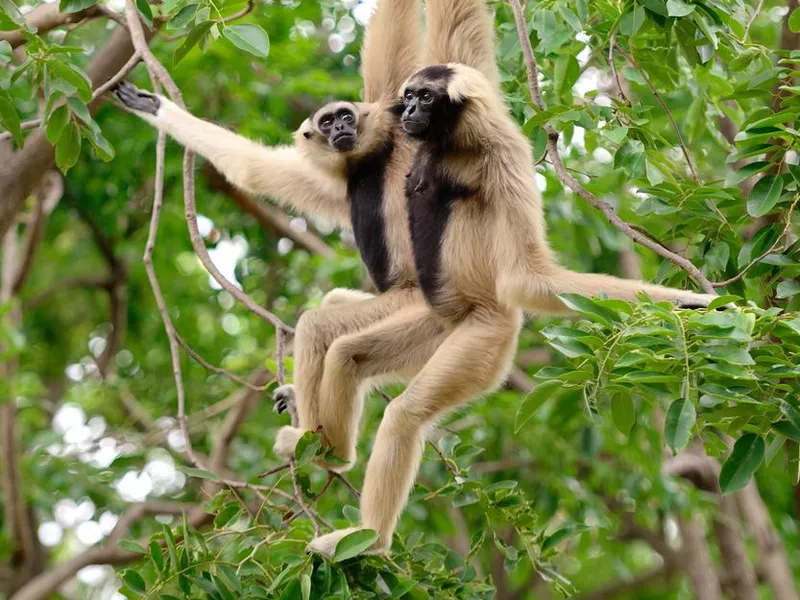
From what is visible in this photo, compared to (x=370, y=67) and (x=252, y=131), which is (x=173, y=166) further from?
(x=370, y=67)

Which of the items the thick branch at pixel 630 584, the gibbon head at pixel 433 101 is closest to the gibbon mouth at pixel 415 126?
the gibbon head at pixel 433 101

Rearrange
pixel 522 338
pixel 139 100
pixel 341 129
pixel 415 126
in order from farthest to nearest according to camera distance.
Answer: pixel 522 338 < pixel 139 100 < pixel 341 129 < pixel 415 126

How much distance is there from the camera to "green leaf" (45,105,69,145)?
4133 millimetres

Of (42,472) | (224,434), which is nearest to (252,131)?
(224,434)

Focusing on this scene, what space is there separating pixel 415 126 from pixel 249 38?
925 millimetres

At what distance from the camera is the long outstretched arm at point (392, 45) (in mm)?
5434

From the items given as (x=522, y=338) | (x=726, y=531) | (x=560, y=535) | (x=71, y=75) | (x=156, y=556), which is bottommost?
(x=726, y=531)

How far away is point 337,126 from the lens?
5137 mm

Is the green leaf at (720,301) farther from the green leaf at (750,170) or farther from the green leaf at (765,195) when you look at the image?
the green leaf at (750,170)

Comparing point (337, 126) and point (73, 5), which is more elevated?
point (73, 5)

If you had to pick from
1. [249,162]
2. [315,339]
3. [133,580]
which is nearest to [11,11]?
[249,162]

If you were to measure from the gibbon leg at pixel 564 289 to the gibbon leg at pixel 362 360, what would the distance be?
2.06 feet

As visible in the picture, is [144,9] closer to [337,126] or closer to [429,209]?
[337,126]

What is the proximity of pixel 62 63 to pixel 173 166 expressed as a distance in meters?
4.48
